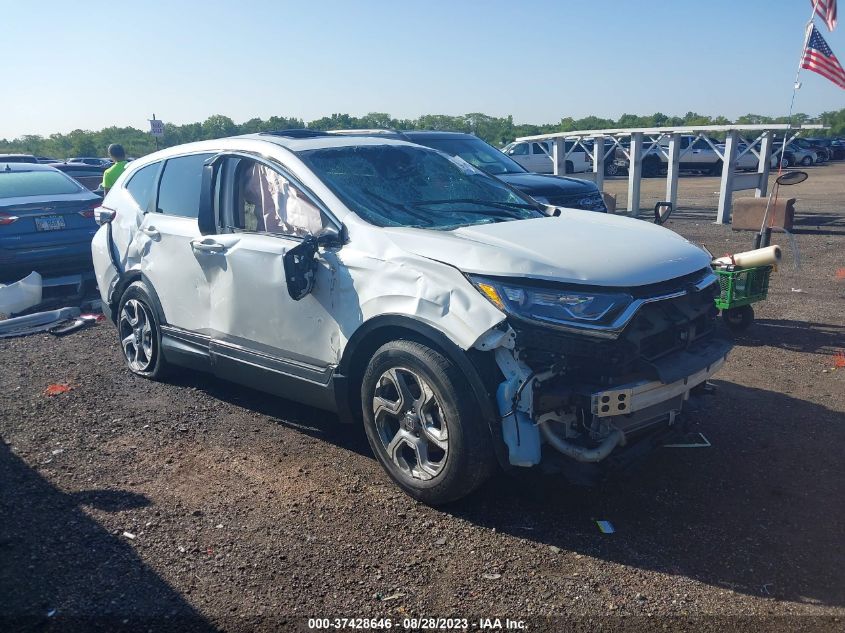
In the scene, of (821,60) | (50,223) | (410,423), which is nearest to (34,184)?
(50,223)

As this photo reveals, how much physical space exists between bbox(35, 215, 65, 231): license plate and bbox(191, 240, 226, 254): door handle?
489 cm

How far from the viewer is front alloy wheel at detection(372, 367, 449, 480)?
387 cm

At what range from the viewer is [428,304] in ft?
12.4

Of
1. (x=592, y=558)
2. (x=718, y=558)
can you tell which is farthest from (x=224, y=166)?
(x=718, y=558)

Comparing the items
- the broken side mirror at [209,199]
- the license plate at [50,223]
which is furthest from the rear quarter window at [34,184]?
the broken side mirror at [209,199]

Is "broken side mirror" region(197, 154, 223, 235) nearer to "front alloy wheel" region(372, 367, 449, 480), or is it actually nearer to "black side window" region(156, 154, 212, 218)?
"black side window" region(156, 154, 212, 218)

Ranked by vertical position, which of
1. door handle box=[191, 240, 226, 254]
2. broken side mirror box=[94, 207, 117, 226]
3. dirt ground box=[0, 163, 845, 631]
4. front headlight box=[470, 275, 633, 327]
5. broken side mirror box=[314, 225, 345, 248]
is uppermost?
broken side mirror box=[314, 225, 345, 248]

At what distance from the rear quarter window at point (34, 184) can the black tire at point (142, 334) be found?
4209 mm

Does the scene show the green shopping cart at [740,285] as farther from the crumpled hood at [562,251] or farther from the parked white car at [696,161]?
the parked white car at [696,161]

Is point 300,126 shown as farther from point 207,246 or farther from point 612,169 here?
point 207,246

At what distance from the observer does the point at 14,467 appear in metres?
4.68

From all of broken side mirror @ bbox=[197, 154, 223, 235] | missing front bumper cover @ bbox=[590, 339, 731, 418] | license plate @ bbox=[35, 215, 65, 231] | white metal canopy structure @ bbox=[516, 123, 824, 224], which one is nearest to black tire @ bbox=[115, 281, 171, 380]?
broken side mirror @ bbox=[197, 154, 223, 235]

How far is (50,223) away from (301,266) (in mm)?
6223

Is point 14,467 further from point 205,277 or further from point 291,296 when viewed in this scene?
point 291,296
